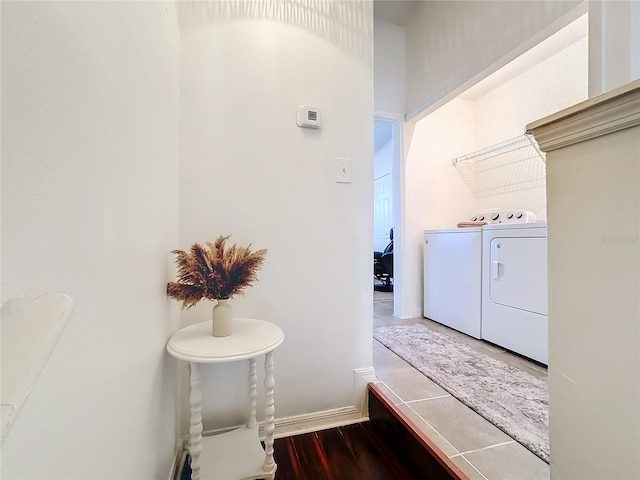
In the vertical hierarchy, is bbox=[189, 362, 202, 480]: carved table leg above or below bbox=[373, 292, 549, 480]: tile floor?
above

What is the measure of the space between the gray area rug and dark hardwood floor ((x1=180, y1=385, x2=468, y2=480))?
360mm

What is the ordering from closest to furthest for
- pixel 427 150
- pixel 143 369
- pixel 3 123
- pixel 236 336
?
1. pixel 3 123
2. pixel 143 369
3. pixel 236 336
4. pixel 427 150

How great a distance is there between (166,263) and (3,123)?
734mm

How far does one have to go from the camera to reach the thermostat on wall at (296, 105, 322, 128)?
1298 millimetres

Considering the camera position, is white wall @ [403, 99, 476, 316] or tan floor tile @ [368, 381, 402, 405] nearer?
tan floor tile @ [368, 381, 402, 405]

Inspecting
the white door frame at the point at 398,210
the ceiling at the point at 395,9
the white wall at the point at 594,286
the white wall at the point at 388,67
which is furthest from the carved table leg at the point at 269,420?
the ceiling at the point at 395,9

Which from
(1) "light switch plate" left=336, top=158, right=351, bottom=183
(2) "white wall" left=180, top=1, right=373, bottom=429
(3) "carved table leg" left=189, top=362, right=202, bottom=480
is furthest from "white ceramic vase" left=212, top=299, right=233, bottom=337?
(1) "light switch plate" left=336, top=158, right=351, bottom=183

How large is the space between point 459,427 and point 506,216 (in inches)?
79.7

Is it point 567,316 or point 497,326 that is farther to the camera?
point 497,326

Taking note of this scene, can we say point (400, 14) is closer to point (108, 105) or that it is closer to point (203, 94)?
point (203, 94)

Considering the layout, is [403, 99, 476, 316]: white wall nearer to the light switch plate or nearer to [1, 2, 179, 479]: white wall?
the light switch plate

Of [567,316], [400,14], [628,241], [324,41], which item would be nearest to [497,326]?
[567,316]

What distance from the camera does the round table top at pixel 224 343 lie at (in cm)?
83

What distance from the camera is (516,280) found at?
1.92 meters
